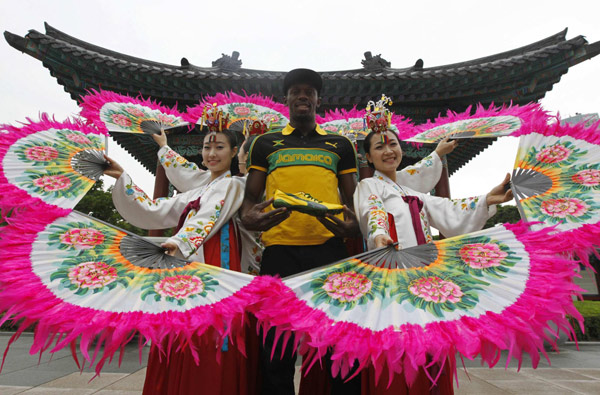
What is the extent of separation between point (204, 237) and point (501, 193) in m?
2.01

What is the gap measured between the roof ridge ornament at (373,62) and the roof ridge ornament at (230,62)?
10.6 ft

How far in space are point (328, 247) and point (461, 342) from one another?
102 cm

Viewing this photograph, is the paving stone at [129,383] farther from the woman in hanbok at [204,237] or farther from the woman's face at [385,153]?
the woman's face at [385,153]

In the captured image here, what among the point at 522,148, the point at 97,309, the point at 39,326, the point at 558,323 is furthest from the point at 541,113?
the point at 39,326

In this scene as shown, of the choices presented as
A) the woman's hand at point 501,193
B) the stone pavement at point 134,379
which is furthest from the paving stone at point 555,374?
the woman's hand at point 501,193

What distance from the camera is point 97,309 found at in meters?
1.65

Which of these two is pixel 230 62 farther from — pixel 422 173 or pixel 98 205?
pixel 98 205

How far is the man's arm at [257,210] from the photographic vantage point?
2203mm

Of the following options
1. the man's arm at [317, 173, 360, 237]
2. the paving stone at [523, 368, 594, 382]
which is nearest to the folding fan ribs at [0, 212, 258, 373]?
the man's arm at [317, 173, 360, 237]

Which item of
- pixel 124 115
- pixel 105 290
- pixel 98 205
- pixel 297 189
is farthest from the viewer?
pixel 98 205

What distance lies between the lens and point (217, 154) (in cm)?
278

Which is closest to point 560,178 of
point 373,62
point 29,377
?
point 29,377

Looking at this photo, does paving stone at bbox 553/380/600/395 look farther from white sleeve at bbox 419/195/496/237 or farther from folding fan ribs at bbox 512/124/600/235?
folding fan ribs at bbox 512/124/600/235

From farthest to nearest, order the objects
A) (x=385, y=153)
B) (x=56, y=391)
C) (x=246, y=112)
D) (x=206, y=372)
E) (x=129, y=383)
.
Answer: (x=129, y=383)
(x=56, y=391)
(x=246, y=112)
(x=385, y=153)
(x=206, y=372)
